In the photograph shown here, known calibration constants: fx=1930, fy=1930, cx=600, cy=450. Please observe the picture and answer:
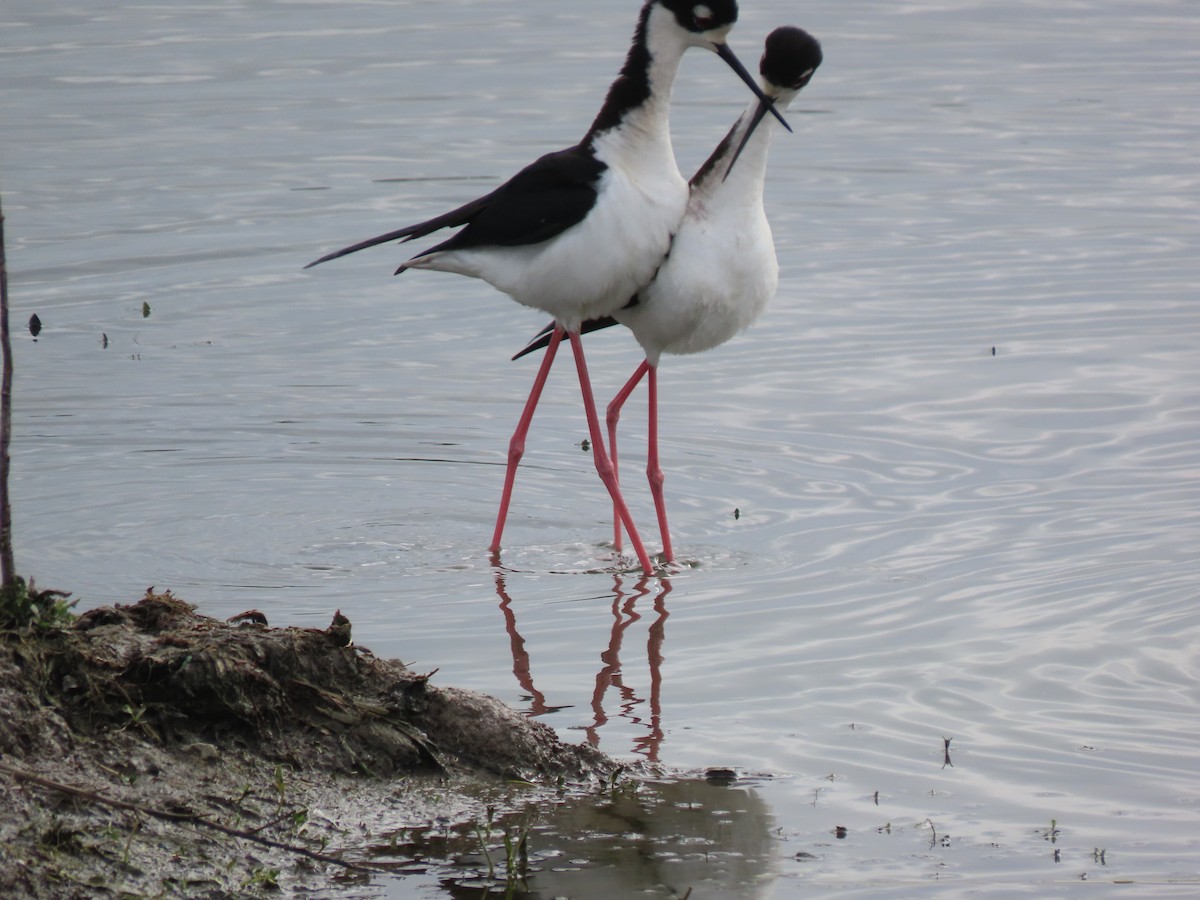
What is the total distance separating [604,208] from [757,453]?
2.16 meters

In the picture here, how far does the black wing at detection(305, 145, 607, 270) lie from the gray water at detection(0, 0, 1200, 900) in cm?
128

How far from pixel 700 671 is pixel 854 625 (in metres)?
0.72

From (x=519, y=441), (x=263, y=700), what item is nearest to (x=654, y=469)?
(x=519, y=441)

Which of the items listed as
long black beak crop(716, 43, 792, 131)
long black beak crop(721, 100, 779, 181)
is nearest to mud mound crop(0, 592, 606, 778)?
long black beak crop(721, 100, 779, 181)

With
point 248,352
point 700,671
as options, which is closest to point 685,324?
point 700,671

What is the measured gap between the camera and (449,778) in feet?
15.7

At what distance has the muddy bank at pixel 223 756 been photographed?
158 inches

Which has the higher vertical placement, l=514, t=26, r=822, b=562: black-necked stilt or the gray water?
l=514, t=26, r=822, b=562: black-necked stilt

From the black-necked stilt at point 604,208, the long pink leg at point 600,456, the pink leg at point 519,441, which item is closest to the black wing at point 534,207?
the black-necked stilt at point 604,208

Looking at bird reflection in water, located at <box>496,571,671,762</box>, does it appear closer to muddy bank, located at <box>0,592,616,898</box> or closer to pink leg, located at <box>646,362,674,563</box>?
pink leg, located at <box>646,362,674,563</box>

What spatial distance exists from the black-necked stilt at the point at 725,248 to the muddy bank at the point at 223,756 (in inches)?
110

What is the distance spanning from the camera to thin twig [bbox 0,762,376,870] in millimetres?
3893

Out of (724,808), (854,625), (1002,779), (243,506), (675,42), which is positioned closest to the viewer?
(724,808)

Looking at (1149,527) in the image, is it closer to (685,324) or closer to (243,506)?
(685,324)
